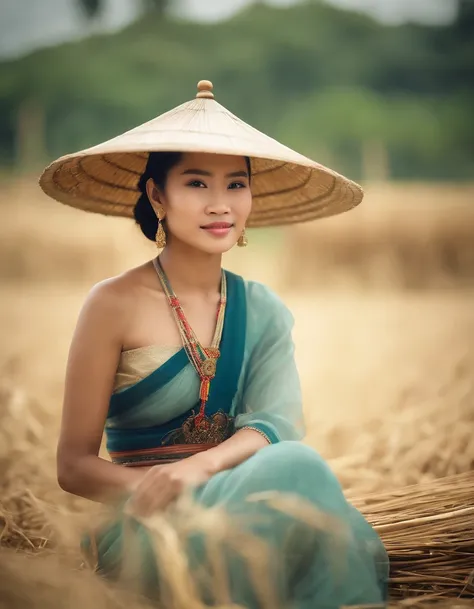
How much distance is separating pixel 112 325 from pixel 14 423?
128 cm

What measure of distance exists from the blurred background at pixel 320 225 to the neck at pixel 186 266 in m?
0.66

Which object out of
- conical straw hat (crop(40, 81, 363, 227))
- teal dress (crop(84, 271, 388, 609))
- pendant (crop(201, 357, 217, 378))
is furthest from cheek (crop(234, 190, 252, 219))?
pendant (crop(201, 357, 217, 378))

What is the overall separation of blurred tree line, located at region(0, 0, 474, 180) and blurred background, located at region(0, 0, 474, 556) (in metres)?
0.03

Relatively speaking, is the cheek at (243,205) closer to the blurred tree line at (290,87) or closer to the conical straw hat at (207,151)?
the conical straw hat at (207,151)

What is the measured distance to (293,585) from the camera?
4.95 ft

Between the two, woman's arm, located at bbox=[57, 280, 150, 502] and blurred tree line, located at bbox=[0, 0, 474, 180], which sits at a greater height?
blurred tree line, located at bbox=[0, 0, 474, 180]

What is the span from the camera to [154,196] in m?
1.87

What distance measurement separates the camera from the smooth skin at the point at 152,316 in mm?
1674

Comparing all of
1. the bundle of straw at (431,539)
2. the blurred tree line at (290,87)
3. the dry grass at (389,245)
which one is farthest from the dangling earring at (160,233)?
the blurred tree line at (290,87)

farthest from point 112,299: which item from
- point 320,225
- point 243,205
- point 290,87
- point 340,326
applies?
point 290,87

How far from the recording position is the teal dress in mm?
1461

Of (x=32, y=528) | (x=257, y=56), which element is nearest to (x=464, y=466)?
(x=32, y=528)

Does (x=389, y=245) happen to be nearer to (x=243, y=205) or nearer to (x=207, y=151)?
(x=243, y=205)

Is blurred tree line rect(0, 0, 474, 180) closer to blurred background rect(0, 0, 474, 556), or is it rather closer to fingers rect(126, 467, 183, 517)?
blurred background rect(0, 0, 474, 556)
